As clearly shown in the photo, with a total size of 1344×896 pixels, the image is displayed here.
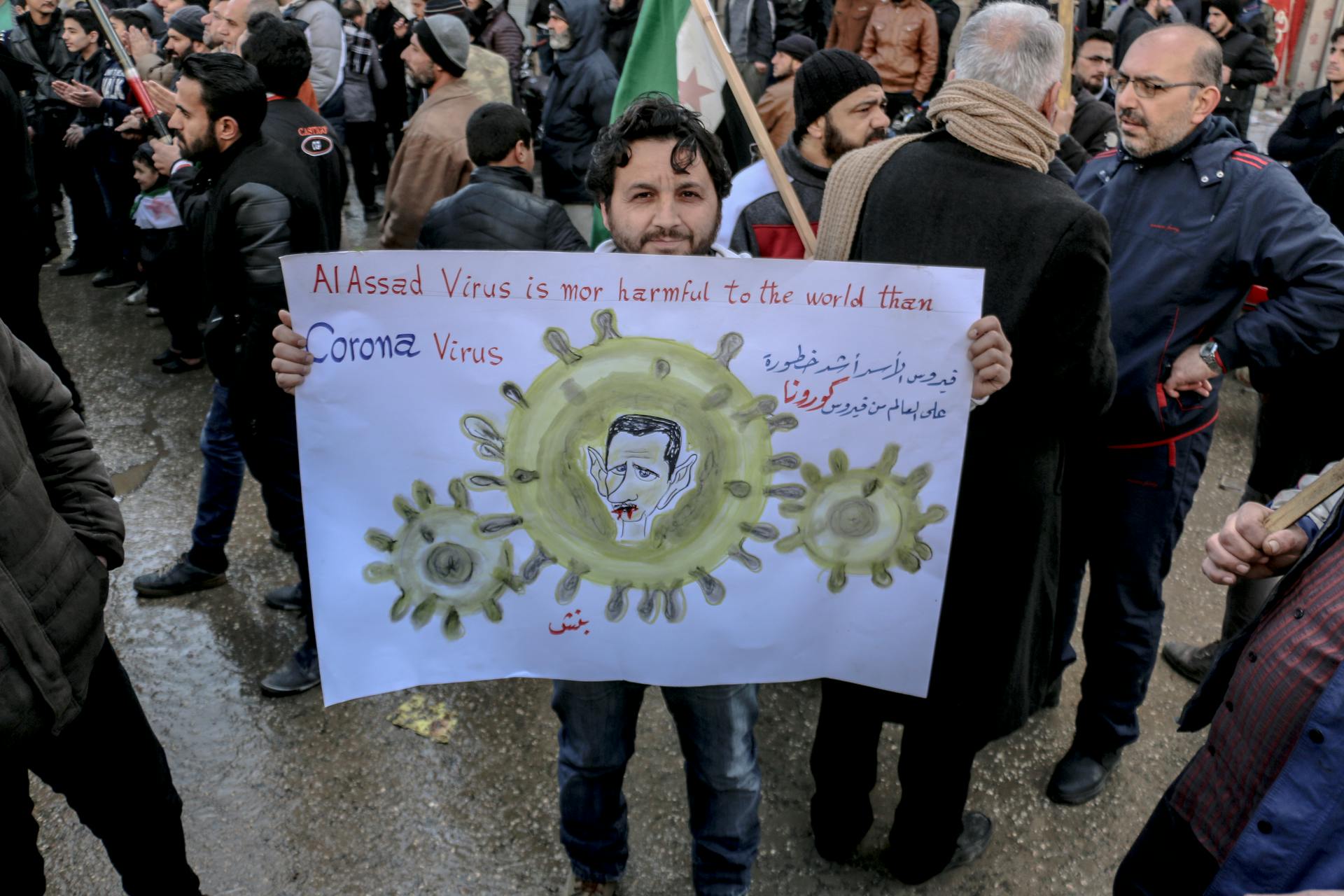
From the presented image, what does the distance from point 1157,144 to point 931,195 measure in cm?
91

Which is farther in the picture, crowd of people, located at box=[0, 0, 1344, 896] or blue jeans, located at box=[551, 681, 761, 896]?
blue jeans, located at box=[551, 681, 761, 896]

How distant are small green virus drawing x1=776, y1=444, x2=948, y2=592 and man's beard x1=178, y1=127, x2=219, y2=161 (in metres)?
2.27

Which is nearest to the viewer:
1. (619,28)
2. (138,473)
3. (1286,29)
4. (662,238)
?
(662,238)

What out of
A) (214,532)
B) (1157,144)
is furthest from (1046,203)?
(214,532)

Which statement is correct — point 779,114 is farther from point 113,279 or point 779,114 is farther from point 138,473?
point 113,279

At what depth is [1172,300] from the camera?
2574 mm

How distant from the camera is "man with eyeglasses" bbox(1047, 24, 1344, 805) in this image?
8.23 feet

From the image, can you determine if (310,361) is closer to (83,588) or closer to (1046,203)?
(83,588)

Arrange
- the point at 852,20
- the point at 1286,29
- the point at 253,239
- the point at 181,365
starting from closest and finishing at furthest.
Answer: the point at 253,239 < the point at 181,365 < the point at 852,20 < the point at 1286,29

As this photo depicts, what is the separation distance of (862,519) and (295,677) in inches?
85.6

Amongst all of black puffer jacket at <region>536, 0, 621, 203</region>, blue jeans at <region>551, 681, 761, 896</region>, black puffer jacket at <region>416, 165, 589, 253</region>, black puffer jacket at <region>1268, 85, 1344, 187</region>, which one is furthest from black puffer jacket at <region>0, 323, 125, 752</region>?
black puffer jacket at <region>1268, 85, 1344, 187</region>

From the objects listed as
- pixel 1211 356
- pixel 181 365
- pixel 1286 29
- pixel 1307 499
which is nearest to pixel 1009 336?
pixel 1307 499

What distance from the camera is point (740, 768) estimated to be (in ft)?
7.20

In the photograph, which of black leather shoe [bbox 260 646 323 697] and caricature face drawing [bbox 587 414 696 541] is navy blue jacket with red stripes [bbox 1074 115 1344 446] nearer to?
caricature face drawing [bbox 587 414 696 541]
